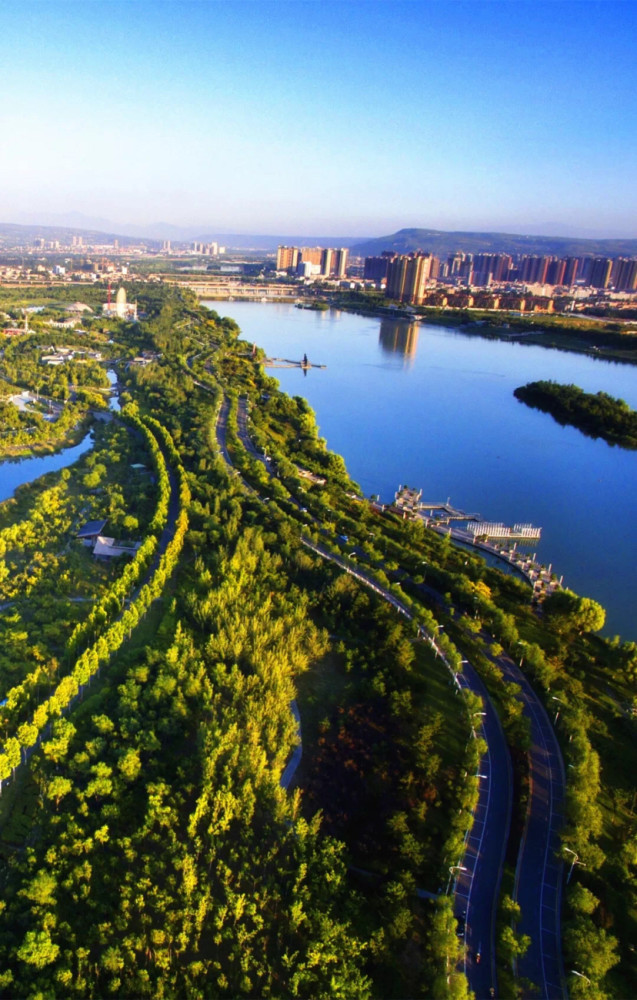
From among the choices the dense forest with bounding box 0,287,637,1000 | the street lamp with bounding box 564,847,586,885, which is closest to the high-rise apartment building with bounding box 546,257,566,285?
the dense forest with bounding box 0,287,637,1000

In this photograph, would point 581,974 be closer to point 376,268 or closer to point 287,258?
point 376,268

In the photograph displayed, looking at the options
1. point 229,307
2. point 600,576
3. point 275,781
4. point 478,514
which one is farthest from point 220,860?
point 229,307

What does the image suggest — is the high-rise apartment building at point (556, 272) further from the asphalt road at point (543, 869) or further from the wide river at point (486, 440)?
the asphalt road at point (543, 869)

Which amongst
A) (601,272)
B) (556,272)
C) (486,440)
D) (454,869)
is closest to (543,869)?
(454,869)

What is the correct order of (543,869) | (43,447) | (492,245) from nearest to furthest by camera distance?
(543,869) < (43,447) < (492,245)

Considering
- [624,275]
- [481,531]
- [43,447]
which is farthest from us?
[624,275]
